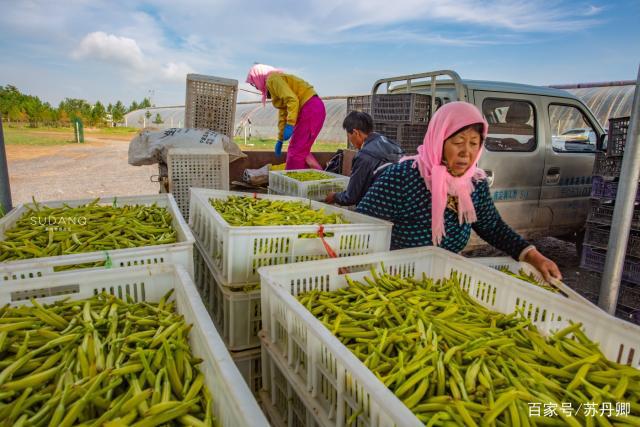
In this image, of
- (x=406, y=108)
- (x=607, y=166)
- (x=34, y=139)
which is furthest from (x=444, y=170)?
(x=34, y=139)

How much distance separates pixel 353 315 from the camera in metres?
1.81

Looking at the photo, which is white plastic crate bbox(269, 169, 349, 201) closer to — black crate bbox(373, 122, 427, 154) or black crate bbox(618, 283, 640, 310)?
black crate bbox(373, 122, 427, 154)

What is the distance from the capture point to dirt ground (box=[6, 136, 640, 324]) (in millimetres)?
4289

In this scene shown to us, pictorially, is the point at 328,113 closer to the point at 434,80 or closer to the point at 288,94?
the point at 288,94

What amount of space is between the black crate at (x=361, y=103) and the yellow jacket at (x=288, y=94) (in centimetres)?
74

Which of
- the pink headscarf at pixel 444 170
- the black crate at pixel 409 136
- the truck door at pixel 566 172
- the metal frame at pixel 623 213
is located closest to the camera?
the pink headscarf at pixel 444 170

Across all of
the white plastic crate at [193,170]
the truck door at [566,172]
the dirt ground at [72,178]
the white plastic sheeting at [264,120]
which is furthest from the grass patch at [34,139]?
the truck door at [566,172]

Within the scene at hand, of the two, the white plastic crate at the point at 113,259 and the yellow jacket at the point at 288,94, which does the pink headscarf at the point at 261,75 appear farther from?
the white plastic crate at the point at 113,259

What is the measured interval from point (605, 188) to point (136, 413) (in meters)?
4.66

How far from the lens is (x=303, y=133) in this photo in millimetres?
6082

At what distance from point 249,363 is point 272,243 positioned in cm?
71

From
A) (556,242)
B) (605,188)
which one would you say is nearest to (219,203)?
(605,188)

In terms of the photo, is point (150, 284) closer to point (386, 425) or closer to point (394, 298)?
point (394, 298)

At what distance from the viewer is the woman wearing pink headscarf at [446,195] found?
255cm
